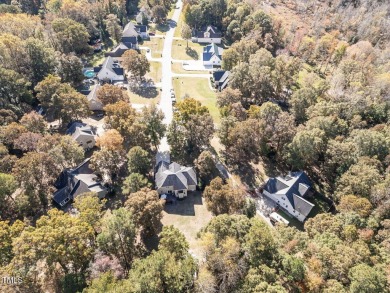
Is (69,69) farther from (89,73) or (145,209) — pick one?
(145,209)

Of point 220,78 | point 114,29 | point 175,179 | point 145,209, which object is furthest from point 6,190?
point 114,29

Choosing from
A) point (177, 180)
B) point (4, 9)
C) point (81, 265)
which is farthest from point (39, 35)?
point (81, 265)

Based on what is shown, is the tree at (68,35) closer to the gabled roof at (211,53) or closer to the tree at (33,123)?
the tree at (33,123)

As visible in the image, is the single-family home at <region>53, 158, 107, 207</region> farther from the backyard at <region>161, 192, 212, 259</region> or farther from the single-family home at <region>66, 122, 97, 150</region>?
the backyard at <region>161, 192, 212, 259</region>

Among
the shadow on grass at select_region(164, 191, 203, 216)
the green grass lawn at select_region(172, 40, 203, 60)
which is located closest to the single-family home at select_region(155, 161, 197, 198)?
the shadow on grass at select_region(164, 191, 203, 216)

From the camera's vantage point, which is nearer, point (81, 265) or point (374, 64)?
point (81, 265)

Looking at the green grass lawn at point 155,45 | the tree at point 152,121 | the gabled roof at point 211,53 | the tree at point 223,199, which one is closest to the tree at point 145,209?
the tree at point 223,199

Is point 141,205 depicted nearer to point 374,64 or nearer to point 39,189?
point 39,189
